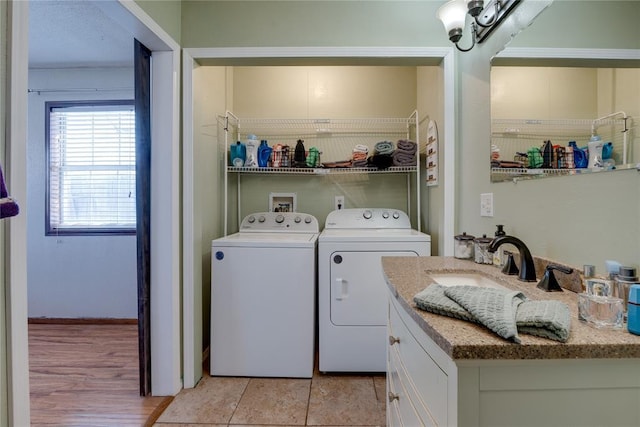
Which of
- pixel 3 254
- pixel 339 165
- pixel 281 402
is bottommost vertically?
pixel 281 402

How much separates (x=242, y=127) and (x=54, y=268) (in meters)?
2.21

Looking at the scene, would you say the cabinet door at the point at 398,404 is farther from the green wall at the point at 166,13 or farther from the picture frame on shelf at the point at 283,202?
the green wall at the point at 166,13

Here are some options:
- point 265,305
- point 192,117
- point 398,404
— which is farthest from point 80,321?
point 398,404

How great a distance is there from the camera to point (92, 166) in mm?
2750

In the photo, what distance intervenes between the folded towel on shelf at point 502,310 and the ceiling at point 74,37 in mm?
2402

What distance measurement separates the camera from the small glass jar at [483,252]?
1.30 metres

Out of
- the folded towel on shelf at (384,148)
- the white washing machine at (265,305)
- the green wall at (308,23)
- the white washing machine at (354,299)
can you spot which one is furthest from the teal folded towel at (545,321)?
Result: the folded towel on shelf at (384,148)

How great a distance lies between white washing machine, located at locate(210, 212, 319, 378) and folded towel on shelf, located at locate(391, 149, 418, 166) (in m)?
0.96

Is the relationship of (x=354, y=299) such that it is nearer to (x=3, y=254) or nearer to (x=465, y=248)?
(x=465, y=248)

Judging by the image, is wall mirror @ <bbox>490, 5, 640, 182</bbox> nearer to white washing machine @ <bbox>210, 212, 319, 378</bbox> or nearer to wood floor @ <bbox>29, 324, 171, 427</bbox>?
white washing machine @ <bbox>210, 212, 319, 378</bbox>

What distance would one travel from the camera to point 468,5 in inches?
52.7

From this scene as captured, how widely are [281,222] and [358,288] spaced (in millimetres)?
869

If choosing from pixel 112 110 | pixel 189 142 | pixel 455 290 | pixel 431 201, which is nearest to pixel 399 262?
pixel 455 290

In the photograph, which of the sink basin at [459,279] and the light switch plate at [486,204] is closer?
the sink basin at [459,279]
